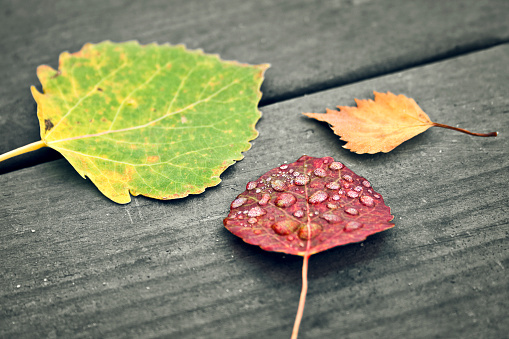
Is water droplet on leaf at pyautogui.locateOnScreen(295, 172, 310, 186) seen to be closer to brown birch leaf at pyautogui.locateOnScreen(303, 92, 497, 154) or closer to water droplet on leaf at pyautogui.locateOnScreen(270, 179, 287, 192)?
water droplet on leaf at pyautogui.locateOnScreen(270, 179, 287, 192)

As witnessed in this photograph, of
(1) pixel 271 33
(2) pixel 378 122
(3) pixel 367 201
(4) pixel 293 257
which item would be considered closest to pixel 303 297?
(4) pixel 293 257

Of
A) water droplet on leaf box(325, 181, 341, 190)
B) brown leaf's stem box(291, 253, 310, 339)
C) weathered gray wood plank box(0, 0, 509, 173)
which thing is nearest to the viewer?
brown leaf's stem box(291, 253, 310, 339)

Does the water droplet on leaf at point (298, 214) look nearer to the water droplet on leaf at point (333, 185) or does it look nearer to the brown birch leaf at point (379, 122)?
the water droplet on leaf at point (333, 185)

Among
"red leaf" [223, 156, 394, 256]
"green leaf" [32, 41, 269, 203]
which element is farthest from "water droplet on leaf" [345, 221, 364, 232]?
"green leaf" [32, 41, 269, 203]

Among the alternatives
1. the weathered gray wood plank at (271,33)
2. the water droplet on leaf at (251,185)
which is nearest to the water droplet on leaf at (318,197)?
the water droplet on leaf at (251,185)

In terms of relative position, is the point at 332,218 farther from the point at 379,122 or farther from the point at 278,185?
the point at 379,122

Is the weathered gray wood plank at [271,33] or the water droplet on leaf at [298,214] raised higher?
the weathered gray wood plank at [271,33]

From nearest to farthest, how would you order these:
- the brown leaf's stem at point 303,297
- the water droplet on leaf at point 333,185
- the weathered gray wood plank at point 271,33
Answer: the brown leaf's stem at point 303,297, the water droplet on leaf at point 333,185, the weathered gray wood plank at point 271,33
